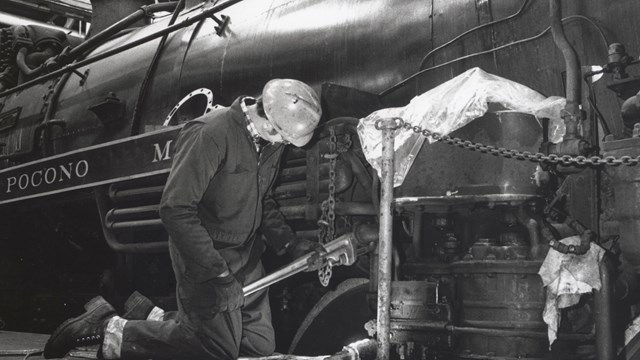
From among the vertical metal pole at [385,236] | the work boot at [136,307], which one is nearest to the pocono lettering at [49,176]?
the work boot at [136,307]

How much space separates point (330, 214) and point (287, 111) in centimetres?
46

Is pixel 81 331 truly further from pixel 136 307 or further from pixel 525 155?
pixel 525 155

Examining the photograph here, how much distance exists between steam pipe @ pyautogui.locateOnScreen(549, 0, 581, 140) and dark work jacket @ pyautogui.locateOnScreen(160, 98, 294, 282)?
4.16 feet

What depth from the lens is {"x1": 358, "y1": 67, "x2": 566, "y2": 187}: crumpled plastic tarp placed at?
2209 millimetres

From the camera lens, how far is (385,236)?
2.24 metres

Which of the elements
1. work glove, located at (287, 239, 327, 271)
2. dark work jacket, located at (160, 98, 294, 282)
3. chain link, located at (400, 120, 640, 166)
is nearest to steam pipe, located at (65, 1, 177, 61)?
dark work jacket, located at (160, 98, 294, 282)

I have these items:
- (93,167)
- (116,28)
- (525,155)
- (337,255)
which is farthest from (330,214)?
(116,28)

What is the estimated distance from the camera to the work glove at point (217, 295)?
8.07 feet

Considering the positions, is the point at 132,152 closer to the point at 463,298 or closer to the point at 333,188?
the point at 333,188

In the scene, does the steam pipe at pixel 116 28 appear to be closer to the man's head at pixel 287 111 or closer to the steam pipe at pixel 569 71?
the man's head at pixel 287 111

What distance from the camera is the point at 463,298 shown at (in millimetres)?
2227

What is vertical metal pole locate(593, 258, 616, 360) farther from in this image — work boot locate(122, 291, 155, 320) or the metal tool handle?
work boot locate(122, 291, 155, 320)

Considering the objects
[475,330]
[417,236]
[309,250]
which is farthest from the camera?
[309,250]

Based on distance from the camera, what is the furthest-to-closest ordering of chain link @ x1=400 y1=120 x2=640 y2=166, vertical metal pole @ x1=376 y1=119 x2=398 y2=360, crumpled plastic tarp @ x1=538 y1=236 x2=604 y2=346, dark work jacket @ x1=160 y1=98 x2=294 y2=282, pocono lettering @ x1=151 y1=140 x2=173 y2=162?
pocono lettering @ x1=151 y1=140 x2=173 y2=162 → dark work jacket @ x1=160 y1=98 x2=294 y2=282 → vertical metal pole @ x1=376 y1=119 x2=398 y2=360 → crumpled plastic tarp @ x1=538 y1=236 x2=604 y2=346 → chain link @ x1=400 y1=120 x2=640 y2=166
